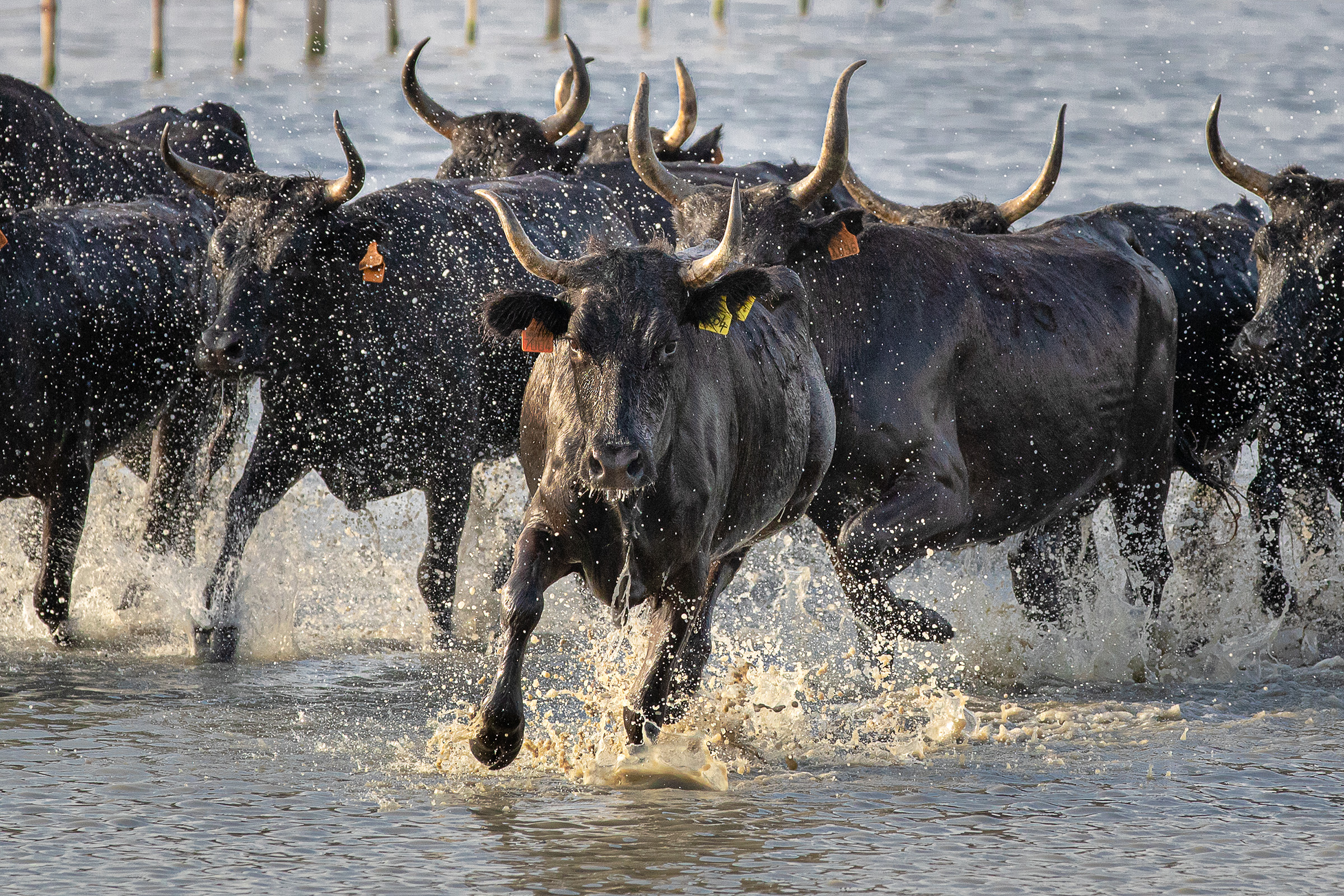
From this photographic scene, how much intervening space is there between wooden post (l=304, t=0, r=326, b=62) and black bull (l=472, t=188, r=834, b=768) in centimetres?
2973

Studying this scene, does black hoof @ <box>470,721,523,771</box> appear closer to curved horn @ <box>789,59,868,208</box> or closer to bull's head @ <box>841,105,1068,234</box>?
curved horn @ <box>789,59,868,208</box>

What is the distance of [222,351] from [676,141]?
18.2 feet

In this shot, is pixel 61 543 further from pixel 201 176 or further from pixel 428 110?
pixel 428 110

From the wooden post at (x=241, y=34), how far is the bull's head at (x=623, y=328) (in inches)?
1029

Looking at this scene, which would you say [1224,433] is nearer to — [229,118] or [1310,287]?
[1310,287]

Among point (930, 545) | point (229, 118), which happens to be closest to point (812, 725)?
point (930, 545)

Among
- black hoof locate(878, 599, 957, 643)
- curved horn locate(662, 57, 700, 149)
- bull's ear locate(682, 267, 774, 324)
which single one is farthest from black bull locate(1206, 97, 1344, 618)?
curved horn locate(662, 57, 700, 149)

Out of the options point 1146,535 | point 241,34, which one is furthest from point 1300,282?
point 241,34

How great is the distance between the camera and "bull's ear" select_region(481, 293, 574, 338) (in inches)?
222

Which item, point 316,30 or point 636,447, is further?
point 316,30

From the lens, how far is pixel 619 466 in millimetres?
5328

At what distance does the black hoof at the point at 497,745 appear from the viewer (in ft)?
18.1

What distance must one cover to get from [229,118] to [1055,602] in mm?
5875

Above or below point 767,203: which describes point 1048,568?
below
